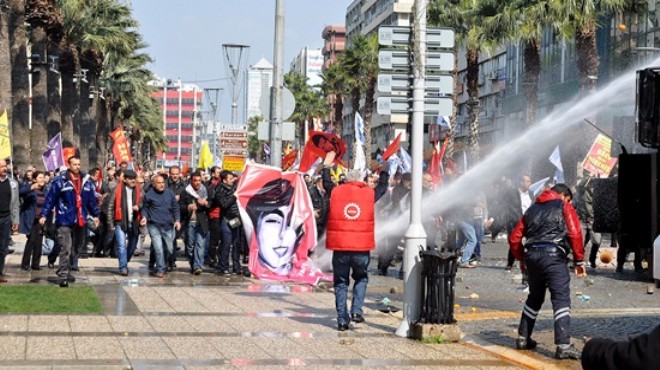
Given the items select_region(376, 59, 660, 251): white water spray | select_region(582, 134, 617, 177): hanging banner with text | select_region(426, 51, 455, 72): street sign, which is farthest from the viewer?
select_region(582, 134, 617, 177): hanging banner with text

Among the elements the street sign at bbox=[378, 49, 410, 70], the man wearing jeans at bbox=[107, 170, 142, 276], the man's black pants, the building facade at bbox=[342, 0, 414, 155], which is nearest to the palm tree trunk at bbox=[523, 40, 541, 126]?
the man wearing jeans at bbox=[107, 170, 142, 276]

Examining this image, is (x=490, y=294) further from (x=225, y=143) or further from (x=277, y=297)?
(x=225, y=143)

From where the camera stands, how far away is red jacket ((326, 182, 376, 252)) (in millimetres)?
13195

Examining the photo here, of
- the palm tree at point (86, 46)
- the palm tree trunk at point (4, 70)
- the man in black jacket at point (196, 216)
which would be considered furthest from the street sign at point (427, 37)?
the palm tree at point (86, 46)

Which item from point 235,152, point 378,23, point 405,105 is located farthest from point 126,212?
point 378,23

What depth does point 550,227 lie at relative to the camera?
1141cm

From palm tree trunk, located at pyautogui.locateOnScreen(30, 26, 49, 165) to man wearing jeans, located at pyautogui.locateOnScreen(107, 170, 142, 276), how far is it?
18.7 meters

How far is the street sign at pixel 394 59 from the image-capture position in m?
13.0

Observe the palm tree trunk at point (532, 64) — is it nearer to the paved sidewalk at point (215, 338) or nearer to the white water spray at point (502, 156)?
the white water spray at point (502, 156)

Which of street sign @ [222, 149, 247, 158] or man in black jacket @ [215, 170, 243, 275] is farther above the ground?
street sign @ [222, 149, 247, 158]

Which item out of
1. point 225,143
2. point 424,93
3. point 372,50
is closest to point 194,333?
point 424,93

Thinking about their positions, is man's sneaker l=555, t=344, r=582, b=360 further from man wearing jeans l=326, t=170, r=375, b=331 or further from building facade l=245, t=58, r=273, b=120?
building facade l=245, t=58, r=273, b=120

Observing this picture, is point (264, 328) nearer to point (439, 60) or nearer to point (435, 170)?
point (439, 60)

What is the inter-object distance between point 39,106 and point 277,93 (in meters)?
19.1
